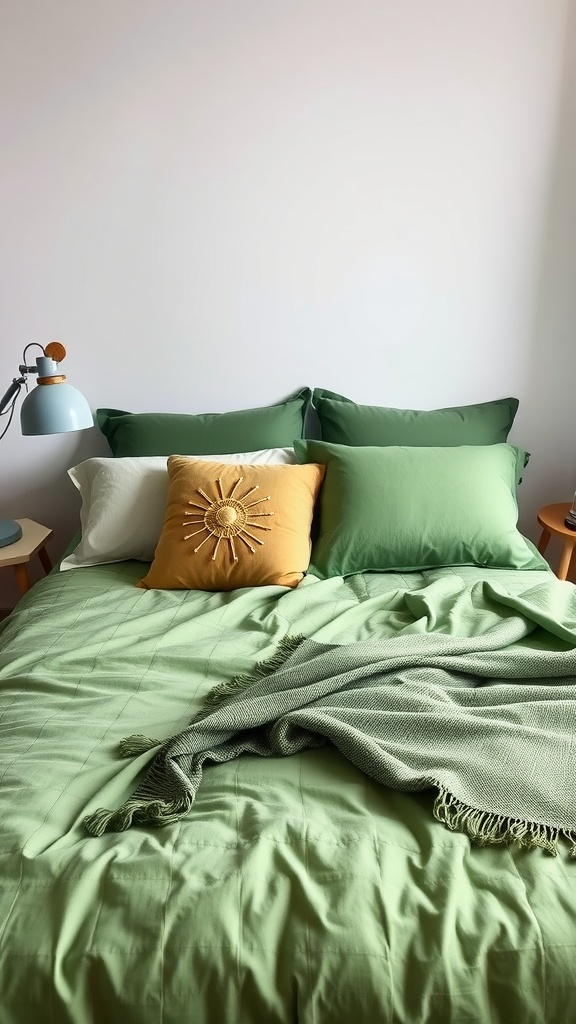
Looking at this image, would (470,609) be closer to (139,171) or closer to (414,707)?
(414,707)

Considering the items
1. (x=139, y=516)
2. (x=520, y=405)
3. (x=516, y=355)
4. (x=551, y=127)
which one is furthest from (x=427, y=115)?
(x=139, y=516)

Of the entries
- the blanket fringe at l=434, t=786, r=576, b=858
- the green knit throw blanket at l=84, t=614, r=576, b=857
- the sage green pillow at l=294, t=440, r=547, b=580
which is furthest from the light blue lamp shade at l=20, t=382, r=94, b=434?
the blanket fringe at l=434, t=786, r=576, b=858

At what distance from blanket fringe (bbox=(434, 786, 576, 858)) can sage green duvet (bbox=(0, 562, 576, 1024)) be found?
0.01 m

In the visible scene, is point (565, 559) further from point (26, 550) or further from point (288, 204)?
point (26, 550)

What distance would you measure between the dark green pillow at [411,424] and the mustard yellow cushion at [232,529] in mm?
353

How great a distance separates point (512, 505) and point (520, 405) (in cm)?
58

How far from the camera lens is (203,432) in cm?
247

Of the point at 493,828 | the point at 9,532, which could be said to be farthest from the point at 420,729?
the point at 9,532

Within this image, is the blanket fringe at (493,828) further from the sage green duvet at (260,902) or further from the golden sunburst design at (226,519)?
the golden sunburst design at (226,519)

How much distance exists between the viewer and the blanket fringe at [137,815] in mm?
1172

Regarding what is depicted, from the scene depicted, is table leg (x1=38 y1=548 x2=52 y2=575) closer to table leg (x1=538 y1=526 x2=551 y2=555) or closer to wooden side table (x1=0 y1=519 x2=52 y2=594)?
wooden side table (x1=0 y1=519 x2=52 y2=594)

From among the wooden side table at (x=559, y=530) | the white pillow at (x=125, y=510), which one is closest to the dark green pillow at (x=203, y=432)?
the white pillow at (x=125, y=510)

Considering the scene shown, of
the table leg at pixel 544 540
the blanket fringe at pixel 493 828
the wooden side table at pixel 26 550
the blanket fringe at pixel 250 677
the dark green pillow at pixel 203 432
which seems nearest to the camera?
the blanket fringe at pixel 493 828

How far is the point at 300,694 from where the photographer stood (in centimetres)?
141
